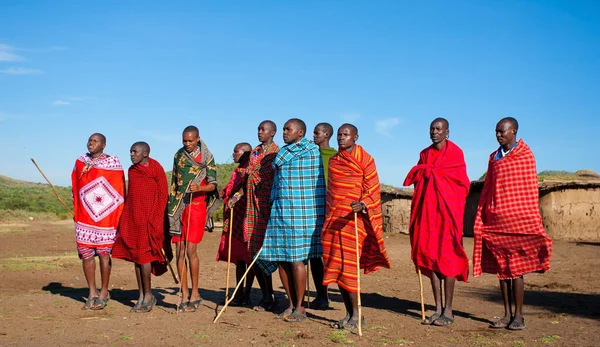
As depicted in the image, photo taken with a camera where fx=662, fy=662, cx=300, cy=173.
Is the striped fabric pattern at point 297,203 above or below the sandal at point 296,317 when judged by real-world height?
above

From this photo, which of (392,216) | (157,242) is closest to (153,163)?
(157,242)

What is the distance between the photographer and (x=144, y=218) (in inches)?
320

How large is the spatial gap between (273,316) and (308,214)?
1376 mm

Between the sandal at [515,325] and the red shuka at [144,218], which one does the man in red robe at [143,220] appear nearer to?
the red shuka at [144,218]

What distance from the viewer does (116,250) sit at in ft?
27.2

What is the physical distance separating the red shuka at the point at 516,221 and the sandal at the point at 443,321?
576 mm

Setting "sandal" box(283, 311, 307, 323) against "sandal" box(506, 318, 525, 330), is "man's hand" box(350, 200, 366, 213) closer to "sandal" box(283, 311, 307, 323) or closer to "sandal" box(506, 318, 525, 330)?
"sandal" box(283, 311, 307, 323)

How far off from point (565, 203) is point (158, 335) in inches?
656

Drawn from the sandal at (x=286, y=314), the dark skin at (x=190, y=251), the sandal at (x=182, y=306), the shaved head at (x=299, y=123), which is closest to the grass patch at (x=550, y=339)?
the sandal at (x=286, y=314)

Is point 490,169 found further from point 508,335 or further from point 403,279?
point 403,279

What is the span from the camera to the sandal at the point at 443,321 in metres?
7.29

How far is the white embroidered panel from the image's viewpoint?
27.9ft

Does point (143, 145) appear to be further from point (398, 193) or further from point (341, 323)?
point (398, 193)

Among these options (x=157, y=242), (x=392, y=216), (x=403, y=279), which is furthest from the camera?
(x=392, y=216)
